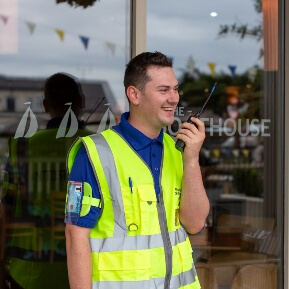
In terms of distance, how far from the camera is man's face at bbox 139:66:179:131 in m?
2.47

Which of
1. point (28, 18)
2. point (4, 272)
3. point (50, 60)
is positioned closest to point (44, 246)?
point (4, 272)

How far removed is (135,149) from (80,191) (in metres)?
0.26

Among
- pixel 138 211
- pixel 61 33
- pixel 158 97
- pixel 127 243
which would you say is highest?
pixel 61 33

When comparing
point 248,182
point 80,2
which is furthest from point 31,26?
point 248,182

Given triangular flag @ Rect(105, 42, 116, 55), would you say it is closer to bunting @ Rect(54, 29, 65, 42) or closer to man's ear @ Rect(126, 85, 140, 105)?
bunting @ Rect(54, 29, 65, 42)

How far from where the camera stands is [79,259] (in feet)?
7.53

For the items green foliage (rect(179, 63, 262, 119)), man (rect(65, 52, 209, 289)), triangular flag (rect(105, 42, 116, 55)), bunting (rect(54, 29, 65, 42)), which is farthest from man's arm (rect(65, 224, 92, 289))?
bunting (rect(54, 29, 65, 42))

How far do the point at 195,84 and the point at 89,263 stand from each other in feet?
9.90

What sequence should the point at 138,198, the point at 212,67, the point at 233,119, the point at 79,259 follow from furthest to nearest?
1. the point at 212,67
2. the point at 233,119
3. the point at 138,198
4. the point at 79,259

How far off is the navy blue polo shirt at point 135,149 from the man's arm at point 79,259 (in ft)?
0.12

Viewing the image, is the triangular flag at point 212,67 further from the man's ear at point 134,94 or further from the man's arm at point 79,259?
the man's arm at point 79,259

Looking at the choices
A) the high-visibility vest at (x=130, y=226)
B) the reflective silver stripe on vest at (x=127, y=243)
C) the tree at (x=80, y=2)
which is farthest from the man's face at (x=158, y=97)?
the tree at (x=80, y=2)

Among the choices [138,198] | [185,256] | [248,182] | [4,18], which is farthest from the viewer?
[248,182]

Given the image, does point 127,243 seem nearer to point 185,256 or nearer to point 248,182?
point 185,256
